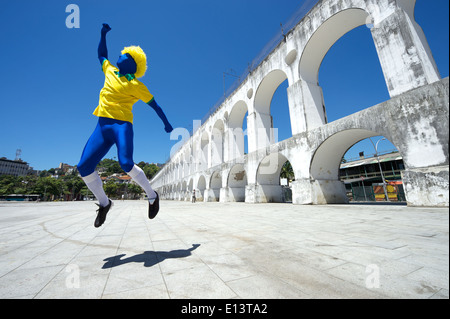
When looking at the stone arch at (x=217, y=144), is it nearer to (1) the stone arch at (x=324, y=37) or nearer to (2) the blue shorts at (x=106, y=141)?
(1) the stone arch at (x=324, y=37)

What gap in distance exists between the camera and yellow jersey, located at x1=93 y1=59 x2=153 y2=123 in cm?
248

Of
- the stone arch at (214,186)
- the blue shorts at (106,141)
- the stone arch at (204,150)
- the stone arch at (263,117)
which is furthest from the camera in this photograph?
the stone arch at (204,150)

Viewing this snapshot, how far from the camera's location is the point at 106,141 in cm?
246

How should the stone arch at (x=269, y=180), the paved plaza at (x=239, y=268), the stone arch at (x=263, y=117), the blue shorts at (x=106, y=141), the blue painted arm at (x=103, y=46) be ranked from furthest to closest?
the stone arch at (x=263, y=117)
the stone arch at (x=269, y=180)
the blue painted arm at (x=103, y=46)
the blue shorts at (x=106, y=141)
the paved plaza at (x=239, y=268)

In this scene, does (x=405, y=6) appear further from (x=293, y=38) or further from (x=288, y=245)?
(x=288, y=245)

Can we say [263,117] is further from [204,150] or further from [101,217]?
[101,217]

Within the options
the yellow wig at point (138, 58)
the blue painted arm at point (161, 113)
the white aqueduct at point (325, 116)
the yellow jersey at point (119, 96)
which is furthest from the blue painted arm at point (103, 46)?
the white aqueduct at point (325, 116)

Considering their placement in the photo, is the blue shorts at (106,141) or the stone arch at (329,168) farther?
the stone arch at (329,168)

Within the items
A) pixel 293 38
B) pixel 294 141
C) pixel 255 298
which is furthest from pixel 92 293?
pixel 293 38

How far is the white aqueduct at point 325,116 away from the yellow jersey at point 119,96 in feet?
9.64

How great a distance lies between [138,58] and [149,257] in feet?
8.87

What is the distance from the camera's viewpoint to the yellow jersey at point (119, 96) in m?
2.48

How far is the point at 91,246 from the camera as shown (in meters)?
2.67
